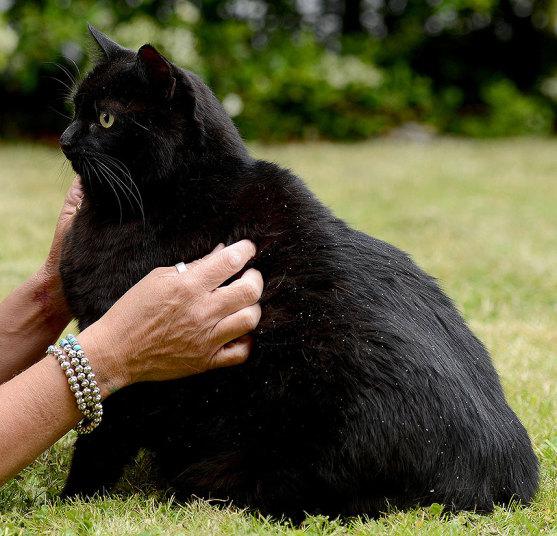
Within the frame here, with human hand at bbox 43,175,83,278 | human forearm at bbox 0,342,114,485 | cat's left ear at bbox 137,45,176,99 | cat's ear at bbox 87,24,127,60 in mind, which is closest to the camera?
human forearm at bbox 0,342,114,485

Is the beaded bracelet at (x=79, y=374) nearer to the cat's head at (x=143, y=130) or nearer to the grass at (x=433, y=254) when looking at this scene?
the grass at (x=433, y=254)

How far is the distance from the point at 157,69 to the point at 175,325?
605 millimetres

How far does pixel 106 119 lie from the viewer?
1990mm

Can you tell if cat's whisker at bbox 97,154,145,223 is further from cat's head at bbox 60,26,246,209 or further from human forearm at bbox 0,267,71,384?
human forearm at bbox 0,267,71,384

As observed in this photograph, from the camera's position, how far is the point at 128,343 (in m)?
1.73

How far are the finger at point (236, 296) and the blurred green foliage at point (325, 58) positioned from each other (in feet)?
19.1

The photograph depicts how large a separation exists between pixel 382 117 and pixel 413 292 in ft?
24.8

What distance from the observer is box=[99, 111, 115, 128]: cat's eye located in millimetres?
1977

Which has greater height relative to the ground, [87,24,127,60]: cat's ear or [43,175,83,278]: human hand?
[87,24,127,60]: cat's ear

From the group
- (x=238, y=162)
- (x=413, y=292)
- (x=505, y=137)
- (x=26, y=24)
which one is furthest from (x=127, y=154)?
(x=505, y=137)

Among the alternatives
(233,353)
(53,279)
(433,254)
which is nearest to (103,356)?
(233,353)

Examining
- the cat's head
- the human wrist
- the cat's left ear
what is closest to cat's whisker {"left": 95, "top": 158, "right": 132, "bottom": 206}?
the cat's head

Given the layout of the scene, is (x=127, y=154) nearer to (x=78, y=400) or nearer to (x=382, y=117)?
(x=78, y=400)

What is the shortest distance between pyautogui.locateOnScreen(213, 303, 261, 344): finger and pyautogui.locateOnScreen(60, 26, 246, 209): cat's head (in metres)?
0.41
